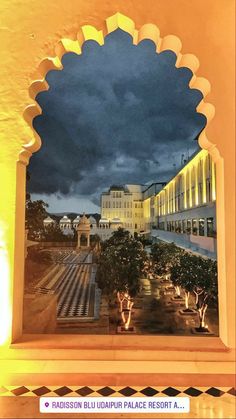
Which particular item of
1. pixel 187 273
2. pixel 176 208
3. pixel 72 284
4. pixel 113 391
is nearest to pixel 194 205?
pixel 176 208

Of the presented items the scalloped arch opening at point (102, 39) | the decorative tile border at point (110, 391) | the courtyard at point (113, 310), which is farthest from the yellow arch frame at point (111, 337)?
the courtyard at point (113, 310)

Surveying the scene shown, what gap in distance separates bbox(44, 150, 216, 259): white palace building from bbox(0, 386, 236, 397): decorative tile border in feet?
6.85

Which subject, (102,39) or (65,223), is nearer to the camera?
(102,39)

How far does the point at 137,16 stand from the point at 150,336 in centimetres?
272

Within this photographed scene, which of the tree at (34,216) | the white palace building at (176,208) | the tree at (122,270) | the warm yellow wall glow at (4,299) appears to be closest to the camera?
the warm yellow wall glow at (4,299)

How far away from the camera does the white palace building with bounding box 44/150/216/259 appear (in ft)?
58.9

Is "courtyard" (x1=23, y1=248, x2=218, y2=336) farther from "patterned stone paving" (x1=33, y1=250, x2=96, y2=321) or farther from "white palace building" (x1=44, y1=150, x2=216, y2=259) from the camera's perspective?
"white palace building" (x1=44, y1=150, x2=216, y2=259)

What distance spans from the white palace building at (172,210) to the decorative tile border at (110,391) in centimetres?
209

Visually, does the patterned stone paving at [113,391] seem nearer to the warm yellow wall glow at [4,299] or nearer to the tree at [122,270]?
the warm yellow wall glow at [4,299]

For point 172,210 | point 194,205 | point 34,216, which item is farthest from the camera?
point 172,210

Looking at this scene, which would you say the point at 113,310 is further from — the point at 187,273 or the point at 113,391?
the point at 113,391

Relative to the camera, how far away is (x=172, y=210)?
97.2ft

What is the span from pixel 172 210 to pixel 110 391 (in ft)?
91.9

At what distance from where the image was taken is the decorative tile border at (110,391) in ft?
6.89
